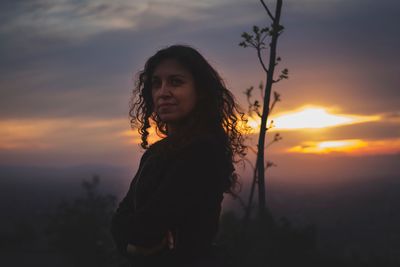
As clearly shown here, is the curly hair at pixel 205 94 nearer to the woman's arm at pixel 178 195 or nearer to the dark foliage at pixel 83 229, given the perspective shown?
the woman's arm at pixel 178 195

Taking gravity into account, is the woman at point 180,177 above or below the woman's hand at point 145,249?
above

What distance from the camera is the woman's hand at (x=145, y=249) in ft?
7.81

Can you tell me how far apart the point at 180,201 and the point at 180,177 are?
0.12 meters

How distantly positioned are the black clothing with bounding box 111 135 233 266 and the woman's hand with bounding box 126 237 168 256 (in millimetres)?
22

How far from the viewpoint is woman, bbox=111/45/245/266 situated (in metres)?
2.35

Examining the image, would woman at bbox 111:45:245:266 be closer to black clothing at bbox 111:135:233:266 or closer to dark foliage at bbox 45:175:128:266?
black clothing at bbox 111:135:233:266

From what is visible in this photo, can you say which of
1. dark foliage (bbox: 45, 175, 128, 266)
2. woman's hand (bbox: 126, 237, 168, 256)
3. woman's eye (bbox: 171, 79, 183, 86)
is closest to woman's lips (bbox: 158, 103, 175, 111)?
woman's eye (bbox: 171, 79, 183, 86)

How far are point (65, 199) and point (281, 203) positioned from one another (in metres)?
7.39

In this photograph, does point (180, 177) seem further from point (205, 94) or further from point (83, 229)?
point (83, 229)

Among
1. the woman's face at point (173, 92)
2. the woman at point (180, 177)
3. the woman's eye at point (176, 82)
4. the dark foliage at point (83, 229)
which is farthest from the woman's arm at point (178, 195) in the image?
the dark foliage at point (83, 229)

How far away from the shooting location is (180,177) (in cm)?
236

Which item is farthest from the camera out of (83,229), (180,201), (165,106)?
(83,229)

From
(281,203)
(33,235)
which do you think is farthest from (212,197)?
(281,203)

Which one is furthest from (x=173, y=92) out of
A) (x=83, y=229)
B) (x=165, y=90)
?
(x=83, y=229)
